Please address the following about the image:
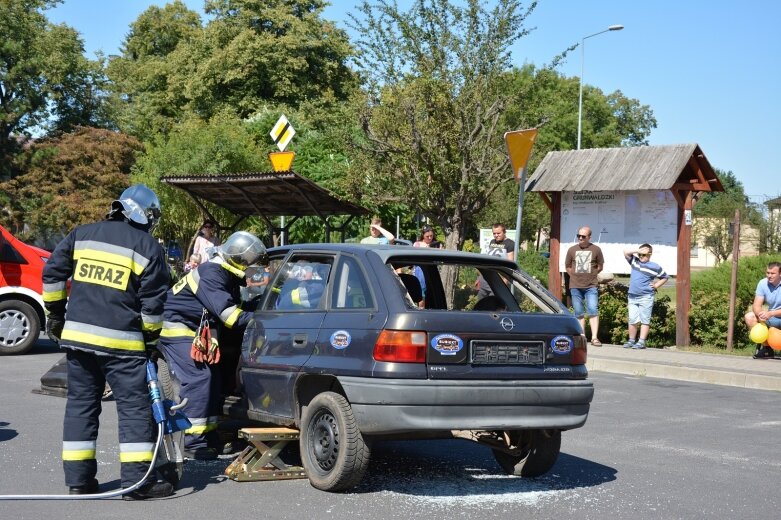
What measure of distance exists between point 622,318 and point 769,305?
7.93 feet

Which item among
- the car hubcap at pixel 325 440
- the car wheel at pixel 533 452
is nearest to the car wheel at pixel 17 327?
the car hubcap at pixel 325 440

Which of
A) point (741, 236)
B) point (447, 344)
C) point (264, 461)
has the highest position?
point (741, 236)

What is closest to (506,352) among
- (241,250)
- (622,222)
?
(241,250)

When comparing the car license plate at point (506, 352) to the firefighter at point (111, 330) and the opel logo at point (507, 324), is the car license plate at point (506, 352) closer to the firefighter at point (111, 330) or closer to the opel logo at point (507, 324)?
the opel logo at point (507, 324)

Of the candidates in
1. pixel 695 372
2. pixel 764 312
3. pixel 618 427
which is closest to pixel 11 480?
pixel 618 427

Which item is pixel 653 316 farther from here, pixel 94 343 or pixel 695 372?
pixel 94 343

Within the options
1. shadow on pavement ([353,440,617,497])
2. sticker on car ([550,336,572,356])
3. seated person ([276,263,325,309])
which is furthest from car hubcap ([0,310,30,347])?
sticker on car ([550,336,572,356])

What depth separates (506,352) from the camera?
20.4 feet

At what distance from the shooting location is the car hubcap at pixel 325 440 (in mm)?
6176

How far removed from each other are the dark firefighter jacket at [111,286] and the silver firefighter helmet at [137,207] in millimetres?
68

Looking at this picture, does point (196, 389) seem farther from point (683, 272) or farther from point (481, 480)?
point (683, 272)

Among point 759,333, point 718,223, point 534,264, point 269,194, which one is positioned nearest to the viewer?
point 759,333

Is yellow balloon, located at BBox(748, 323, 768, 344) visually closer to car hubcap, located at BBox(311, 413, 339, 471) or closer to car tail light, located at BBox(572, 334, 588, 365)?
car tail light, located at BBox(572, 334, 588, 365)

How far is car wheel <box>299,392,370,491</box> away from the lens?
6.01 meters
